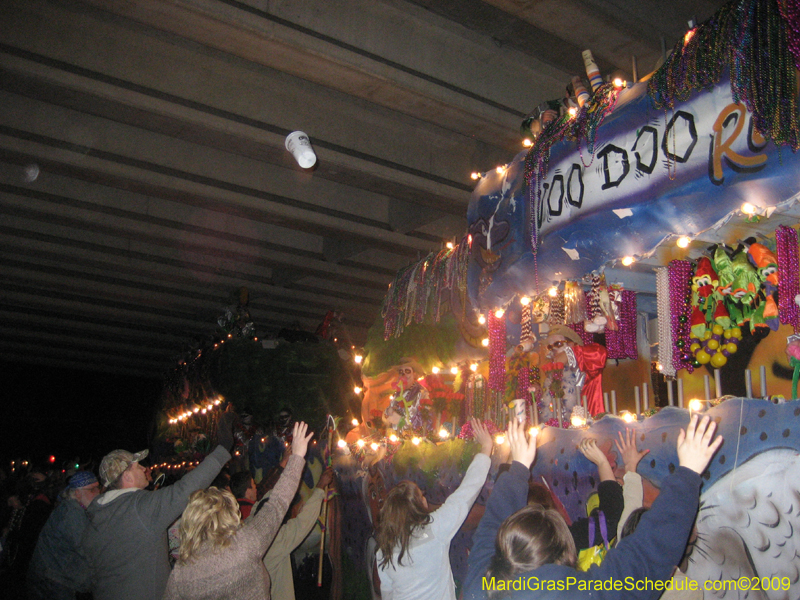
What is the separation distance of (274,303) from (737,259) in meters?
9.39

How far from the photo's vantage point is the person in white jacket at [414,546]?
8.98 ft

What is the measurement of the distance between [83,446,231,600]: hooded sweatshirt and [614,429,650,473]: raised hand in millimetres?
2006

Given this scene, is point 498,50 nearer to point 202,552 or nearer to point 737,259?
point 737,259

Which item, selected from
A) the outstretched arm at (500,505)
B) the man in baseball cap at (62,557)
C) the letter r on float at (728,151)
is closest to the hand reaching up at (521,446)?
the outstretched arm at (500,505)

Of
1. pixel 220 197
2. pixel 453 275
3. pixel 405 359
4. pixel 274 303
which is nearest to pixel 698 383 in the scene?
pixel 453 275

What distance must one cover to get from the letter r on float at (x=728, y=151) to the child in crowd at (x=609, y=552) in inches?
47.3

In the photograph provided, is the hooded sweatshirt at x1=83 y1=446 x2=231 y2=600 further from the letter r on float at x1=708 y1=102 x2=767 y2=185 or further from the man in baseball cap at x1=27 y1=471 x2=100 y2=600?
the letter r on float at x1=708 y1=102 x2=767 y2=185

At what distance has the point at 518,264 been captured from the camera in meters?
4.02

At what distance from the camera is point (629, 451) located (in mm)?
3021

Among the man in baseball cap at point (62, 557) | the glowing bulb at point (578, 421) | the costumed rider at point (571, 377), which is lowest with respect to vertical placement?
the man in baseball cap at point (62, 557)

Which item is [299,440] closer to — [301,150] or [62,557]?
[62,557]

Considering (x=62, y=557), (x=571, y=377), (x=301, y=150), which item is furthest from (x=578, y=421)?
(x=62, y=557)

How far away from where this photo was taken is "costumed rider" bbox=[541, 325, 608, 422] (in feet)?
13.5

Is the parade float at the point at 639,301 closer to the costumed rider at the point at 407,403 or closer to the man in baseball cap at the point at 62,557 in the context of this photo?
the costumed rider at the point at 407,403
